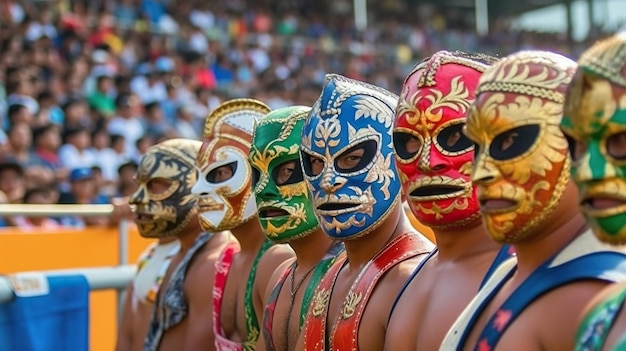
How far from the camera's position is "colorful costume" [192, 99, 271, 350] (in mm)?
5410

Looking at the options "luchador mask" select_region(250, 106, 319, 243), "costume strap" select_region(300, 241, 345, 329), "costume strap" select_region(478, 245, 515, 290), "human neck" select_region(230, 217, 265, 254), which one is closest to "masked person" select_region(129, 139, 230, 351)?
"human neck" select_region(230, 217, 265, 254)

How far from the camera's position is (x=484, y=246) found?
3496 millimetres

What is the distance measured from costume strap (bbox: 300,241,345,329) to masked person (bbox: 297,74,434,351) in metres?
0.15

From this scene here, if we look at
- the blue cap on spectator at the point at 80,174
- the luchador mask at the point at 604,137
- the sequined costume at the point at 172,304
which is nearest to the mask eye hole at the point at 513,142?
the luchador mask at the point at 604,137

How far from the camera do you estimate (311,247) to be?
184 inches

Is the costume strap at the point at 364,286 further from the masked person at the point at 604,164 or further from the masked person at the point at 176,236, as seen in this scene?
the masked person at the point at 176,236

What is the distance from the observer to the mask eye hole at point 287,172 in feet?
15.1

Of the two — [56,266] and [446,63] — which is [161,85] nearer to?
[56,266]

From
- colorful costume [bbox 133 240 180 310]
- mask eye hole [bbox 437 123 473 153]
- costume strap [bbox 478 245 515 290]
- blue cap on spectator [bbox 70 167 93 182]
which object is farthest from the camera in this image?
blue cap on spectator [bbox 70 167 93 182]

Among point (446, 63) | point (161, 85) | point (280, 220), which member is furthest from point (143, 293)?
point (161, 85)

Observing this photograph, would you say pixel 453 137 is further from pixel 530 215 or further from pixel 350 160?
pixel 530 215

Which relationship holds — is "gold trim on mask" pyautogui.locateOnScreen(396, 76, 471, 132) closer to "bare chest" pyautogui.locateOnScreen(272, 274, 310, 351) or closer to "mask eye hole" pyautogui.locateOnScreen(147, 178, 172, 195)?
"bare chest" pyautogui.locateOnScreen(272, 274, 310, 351)

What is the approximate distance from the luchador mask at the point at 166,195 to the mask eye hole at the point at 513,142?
3.55 metres

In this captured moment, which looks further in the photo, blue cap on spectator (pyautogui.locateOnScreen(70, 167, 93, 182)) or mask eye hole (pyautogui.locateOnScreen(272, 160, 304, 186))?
blue cap on spectator (pyautogui.locateOnScreen(70, 167, 93, 182))
